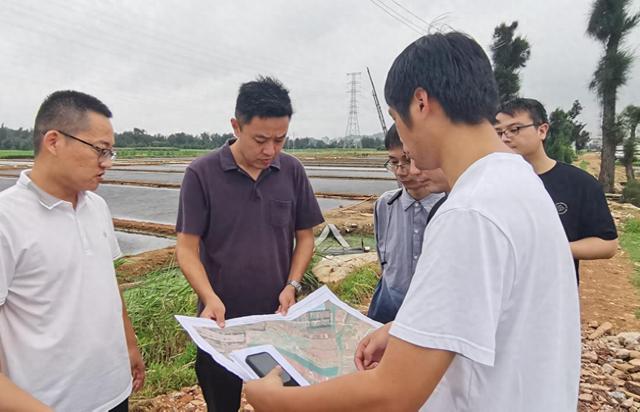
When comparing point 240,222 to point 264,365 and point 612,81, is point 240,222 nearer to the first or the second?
point 264,365

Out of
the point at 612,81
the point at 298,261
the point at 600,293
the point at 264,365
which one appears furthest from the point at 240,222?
the point at 612,81

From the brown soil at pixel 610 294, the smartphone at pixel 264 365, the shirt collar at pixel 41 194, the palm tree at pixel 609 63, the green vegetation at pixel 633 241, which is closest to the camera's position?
the smartphone at pixel 264 365

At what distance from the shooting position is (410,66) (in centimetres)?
93

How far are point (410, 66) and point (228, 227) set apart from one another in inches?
54.3

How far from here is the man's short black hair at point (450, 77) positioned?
34.8 inches

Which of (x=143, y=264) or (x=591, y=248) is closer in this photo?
(x=591, y=248)

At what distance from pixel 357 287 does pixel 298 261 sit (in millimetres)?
2689

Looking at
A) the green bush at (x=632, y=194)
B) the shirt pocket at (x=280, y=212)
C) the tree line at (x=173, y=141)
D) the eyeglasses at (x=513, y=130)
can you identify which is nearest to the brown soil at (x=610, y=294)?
the eyeglasses at (x=513, y=130)

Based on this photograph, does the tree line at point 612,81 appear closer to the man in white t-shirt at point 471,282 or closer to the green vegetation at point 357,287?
the green vegetation at point 357,287

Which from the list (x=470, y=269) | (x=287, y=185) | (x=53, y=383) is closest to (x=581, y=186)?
(x=287, y=185)

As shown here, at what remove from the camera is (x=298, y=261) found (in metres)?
2.29

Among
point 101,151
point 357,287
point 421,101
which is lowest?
point 357,287

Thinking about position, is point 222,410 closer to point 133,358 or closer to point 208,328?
point 133,358

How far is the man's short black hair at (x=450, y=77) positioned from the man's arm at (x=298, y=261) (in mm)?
1355
